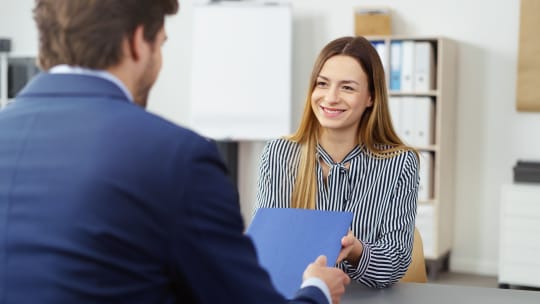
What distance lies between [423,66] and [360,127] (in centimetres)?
277

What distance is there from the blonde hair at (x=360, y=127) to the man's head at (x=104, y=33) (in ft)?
4.22

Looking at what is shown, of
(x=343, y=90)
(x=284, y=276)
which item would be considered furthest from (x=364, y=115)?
(x=284, y=276)

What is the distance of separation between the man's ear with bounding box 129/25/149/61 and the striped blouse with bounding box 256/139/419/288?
1.18m

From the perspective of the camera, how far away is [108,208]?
1.00 m

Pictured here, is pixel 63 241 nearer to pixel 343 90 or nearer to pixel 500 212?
pixel 343 90

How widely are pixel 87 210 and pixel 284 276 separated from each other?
2.35 feet

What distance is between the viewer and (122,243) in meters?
1.01

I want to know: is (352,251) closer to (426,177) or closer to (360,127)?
(360,127)

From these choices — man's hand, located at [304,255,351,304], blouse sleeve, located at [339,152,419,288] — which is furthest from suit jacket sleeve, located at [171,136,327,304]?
blouse sleeve, located at [339,152,419,288]

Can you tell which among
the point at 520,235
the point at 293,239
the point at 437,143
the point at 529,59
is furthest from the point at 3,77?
the point at 293,239

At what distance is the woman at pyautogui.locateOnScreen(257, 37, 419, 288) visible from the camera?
7.45 ft

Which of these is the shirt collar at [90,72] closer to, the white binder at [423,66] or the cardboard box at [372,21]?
the white binder at [423,66]

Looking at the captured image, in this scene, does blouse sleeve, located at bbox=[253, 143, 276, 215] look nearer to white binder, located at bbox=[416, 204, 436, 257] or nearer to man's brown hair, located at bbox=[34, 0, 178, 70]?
man's brown hair, located at bbox=[34, 0, 178, 70]

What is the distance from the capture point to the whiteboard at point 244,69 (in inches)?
219
